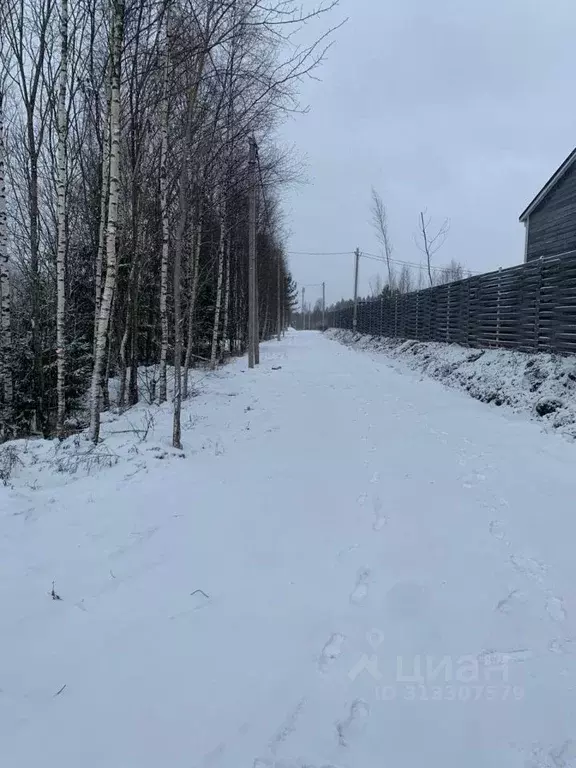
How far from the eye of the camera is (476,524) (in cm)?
372

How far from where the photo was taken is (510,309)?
1046 centimetres

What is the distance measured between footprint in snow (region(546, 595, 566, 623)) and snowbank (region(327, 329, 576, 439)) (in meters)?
3.65

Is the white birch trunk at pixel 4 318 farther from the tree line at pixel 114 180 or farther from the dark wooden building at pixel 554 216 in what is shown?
the dark wooden building at pixel 554 216

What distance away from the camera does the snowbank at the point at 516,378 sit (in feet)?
21.9

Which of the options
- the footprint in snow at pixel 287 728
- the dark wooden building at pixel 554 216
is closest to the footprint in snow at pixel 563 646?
the footprint in snow at pixel 287 728

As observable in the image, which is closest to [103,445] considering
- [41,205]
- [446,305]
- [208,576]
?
[208,576]

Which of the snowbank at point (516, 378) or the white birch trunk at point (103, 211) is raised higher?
the white birch trunk at point (103, 211)

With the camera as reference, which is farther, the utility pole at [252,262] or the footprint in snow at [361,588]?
the utility pole at [252,262]

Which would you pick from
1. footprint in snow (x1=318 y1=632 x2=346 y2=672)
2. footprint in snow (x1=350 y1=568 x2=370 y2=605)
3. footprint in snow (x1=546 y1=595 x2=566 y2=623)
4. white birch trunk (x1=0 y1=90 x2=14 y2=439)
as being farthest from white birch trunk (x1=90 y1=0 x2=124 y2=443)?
footprint in snow (x1=546 y1=595 x2=566 y2=623)

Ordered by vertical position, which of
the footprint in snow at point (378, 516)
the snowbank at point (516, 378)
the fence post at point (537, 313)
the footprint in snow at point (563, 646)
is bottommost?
the footprint in snow at point (563, 646)

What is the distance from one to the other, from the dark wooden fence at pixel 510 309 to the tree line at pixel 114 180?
5.88m

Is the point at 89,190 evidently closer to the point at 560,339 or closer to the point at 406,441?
the point at 406,441

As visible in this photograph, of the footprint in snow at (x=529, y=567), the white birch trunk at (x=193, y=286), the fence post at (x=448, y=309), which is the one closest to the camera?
the footprint in snow at (x=529, y=567)

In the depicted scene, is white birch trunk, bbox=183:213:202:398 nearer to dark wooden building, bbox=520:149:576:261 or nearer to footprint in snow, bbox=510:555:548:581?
footprint in snow, bbox=510:555:548:581
